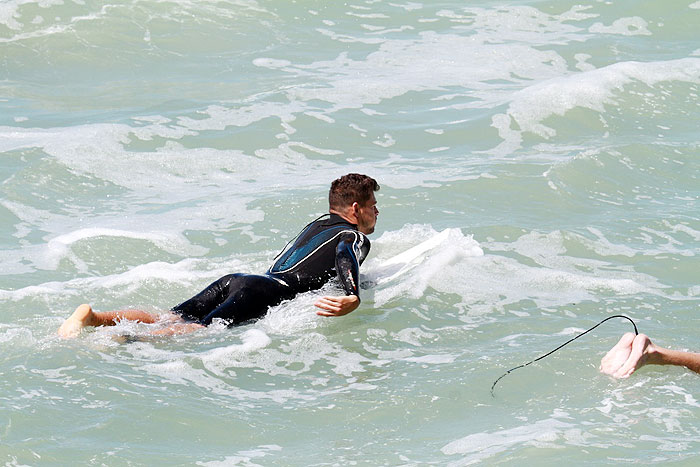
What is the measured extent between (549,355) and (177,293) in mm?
3120

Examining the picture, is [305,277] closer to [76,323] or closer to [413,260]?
[413,260]

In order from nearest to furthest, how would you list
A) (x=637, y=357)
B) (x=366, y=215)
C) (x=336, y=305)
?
1. (x=637, y=357)
2. (x=336, y=305)
3. (x=366, y=215)

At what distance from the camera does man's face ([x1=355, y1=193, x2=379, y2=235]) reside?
8.05 meters

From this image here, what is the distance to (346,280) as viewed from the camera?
7.35 metres

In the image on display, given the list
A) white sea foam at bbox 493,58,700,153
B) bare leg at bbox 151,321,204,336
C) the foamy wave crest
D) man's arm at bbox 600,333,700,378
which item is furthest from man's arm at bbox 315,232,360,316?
white sea foam at bbox 493,58,700,153

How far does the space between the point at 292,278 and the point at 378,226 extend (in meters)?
2.09

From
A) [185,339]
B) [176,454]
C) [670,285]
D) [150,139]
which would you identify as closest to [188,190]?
[150,139]

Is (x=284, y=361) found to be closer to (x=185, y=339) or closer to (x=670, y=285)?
(x=185, y=339)

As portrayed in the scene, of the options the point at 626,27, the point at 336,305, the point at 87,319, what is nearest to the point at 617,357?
the point at 336,305

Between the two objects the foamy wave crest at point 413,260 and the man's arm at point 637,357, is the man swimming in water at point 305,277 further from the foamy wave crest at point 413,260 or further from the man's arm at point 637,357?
the man's arm at point 637,357

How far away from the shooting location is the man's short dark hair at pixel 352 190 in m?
7.98

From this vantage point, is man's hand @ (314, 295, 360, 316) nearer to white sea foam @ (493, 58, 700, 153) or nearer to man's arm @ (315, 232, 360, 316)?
man's arm @ (315, 232, 360, 316)

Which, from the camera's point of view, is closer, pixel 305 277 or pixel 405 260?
pixel 305 277

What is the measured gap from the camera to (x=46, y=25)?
1605cm
